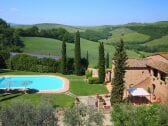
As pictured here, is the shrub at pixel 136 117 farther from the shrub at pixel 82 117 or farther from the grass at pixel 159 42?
the grass at pixel 159 42

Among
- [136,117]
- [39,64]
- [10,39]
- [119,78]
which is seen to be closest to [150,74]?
[119,78]

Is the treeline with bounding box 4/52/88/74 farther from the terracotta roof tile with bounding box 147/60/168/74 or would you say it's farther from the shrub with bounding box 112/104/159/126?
the shrub with bounding box 112/104/159/126

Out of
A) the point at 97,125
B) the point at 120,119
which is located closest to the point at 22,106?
the point at 97,125

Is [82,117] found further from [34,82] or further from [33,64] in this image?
[33,64]

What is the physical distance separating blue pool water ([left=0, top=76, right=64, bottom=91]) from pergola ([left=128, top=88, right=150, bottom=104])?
12.7m

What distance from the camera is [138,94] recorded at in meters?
41.0

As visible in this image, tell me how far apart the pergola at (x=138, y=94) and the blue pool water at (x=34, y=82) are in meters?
12.7

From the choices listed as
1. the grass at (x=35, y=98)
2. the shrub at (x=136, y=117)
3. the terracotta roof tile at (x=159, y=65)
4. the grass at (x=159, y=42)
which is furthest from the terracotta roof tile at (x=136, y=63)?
the grass at (x=159, y=42)

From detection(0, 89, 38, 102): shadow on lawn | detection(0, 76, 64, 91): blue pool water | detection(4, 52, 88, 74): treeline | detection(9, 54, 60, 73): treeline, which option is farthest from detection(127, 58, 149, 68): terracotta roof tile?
detection(9, 54, 60, 73): treeline

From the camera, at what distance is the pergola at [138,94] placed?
41.0 m

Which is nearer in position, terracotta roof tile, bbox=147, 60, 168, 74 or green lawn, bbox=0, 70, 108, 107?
green lawn, bbox=0, 70, 108, 107

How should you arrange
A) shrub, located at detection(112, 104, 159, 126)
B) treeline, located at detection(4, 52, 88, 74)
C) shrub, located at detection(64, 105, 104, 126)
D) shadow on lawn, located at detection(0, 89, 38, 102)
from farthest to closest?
treeline, located at detection(4, 52, 88, 74), shadow on lawn, located at detection(0, 89, 38, 102), shrub, located at detection(112, 104, 159, 126), shrub, located at detection(64, 105, 104, 126)

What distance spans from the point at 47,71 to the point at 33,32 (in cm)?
4374

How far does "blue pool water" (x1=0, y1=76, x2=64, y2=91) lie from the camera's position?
1982 inches
